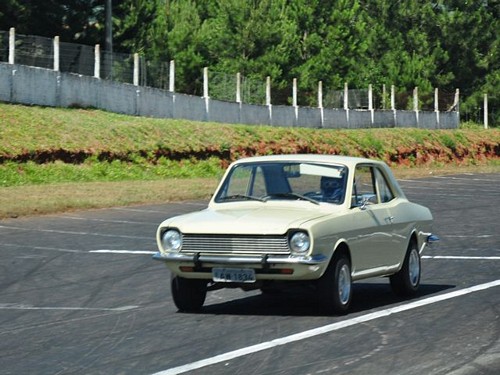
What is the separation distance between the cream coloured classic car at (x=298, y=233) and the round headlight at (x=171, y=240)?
0.03ft

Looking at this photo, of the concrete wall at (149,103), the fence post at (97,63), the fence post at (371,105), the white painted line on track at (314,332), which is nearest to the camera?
the white painted line on track at (314,332)

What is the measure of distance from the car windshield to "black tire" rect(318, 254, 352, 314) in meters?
0.90

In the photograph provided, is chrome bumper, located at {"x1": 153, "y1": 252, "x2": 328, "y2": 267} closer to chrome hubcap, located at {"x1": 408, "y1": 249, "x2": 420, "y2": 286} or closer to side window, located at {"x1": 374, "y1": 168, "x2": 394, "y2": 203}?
side window, located at {"x1": 374, "y1": 168, "x2": 394, "y2": 203}

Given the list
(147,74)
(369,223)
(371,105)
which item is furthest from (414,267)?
(371,105)

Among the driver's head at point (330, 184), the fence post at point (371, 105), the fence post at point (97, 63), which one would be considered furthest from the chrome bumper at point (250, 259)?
the fence post at point (371, 105)

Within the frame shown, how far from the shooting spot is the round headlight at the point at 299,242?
12.4m

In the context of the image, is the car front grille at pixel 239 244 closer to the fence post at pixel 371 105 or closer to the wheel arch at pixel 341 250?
the wheel arch at pixel 341 250

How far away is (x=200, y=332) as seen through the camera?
11.8 metres

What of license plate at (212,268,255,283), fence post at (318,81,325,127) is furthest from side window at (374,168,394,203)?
fence post at (318,81,325,127)

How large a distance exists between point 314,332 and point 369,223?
245cm

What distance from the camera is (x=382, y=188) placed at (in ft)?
48.8

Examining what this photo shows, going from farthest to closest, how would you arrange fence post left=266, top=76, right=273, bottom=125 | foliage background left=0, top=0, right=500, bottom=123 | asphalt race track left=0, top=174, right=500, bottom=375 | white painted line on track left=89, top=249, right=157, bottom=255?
foliage background left=0, top=0, right=500, bottom=123 < fence post left=266, top=76, right=273, bottom=125 < white painted line on track left=89, top=249, right=157, bottom=255 < asphalt race track left=0, top=174, right=500, bottom=375

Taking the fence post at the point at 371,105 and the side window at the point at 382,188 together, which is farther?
the fence post at the point at 371,105

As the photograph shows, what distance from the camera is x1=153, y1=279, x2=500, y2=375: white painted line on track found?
393 inches
